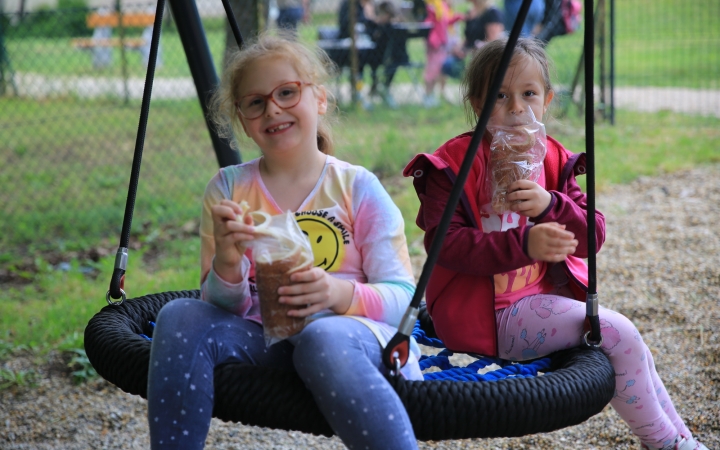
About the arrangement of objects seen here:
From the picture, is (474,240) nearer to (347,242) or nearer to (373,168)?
(347,242)

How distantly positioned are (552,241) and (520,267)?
16cm

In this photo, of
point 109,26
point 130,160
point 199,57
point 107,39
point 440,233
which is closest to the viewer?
point 440,233

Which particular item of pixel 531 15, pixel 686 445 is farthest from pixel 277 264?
pixel 531 15

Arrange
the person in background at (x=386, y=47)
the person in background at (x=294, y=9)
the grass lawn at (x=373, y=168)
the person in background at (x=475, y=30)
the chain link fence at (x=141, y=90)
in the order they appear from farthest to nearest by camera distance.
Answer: the person in background at (x=294, y=9), the person in background at (x=386, y=47), the person in background at (x=475, y=30), the chain link fence at (x=141, y=90), the grass lawn at (x=373, y=168)

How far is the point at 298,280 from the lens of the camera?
1.53 meters

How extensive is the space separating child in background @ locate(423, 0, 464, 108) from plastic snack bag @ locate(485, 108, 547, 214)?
6.56 metres

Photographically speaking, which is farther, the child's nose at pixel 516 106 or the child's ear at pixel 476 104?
the child's ear at pixel 476 104

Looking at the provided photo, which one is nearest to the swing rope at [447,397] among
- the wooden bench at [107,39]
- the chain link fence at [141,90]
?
the chain link fence at [141,90]

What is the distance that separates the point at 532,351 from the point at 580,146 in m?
4.45

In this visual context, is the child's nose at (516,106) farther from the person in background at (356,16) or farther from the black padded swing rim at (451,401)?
the person in background at (356,16)

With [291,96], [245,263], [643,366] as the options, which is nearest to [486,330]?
[643,366]

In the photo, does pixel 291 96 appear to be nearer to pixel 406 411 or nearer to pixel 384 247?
pixel 384 247

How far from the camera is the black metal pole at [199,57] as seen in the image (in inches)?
105

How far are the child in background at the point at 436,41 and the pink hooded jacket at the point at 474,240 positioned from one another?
21.2 ft
